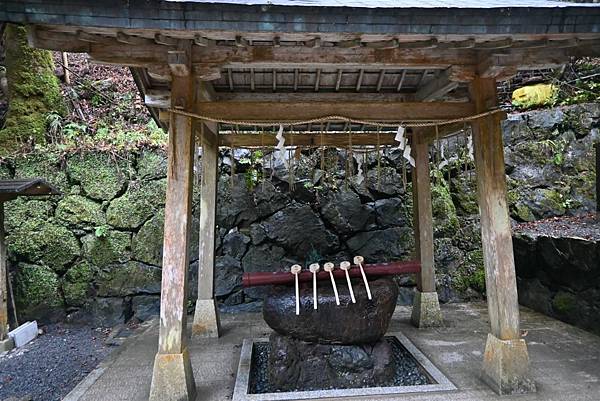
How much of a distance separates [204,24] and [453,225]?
6359 mm

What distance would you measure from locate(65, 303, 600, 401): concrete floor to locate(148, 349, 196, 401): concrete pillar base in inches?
11.2

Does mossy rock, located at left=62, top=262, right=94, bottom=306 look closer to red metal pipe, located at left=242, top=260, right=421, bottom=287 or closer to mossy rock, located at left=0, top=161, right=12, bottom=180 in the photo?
mossy rock, located at left=0, top=161, right=12, bottom=180

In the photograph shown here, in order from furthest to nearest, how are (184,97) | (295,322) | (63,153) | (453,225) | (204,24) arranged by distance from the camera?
(453,225), (63,153), (295,322), (184,97), (204,24)

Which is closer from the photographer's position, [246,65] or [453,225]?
[246,65]

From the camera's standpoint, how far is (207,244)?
5391 millimetres

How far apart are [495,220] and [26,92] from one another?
8.78m

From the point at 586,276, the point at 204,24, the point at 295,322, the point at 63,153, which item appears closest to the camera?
the point at 204,24

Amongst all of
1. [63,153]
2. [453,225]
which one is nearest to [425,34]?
[453,225]

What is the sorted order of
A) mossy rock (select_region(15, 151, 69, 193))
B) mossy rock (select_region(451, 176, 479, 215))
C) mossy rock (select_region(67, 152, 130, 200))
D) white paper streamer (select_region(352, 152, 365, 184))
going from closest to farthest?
white paper streamer (select_region(352, 152, 365, 184)), mossy rock (select_region(15, 151, 69, 193)), mossy rock (select_region(67, 152, 130, 200)), mossy rock (select_region(451, 176, 479, 215))

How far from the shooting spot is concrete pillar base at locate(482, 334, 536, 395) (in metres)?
3.27

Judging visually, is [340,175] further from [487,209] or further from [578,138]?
[578,138]

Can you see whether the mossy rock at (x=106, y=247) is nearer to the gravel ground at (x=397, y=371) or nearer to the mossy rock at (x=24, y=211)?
the mossy rock at (x=24, y=211)

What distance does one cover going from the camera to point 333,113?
3.76 metres

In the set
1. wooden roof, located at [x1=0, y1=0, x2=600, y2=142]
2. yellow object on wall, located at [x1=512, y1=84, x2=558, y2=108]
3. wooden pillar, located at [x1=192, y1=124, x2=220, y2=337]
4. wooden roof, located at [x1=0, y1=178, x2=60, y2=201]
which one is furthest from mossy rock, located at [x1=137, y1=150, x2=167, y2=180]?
yellow object on wall, located at [x1=512, y1=84, x2=558, y2=108]
